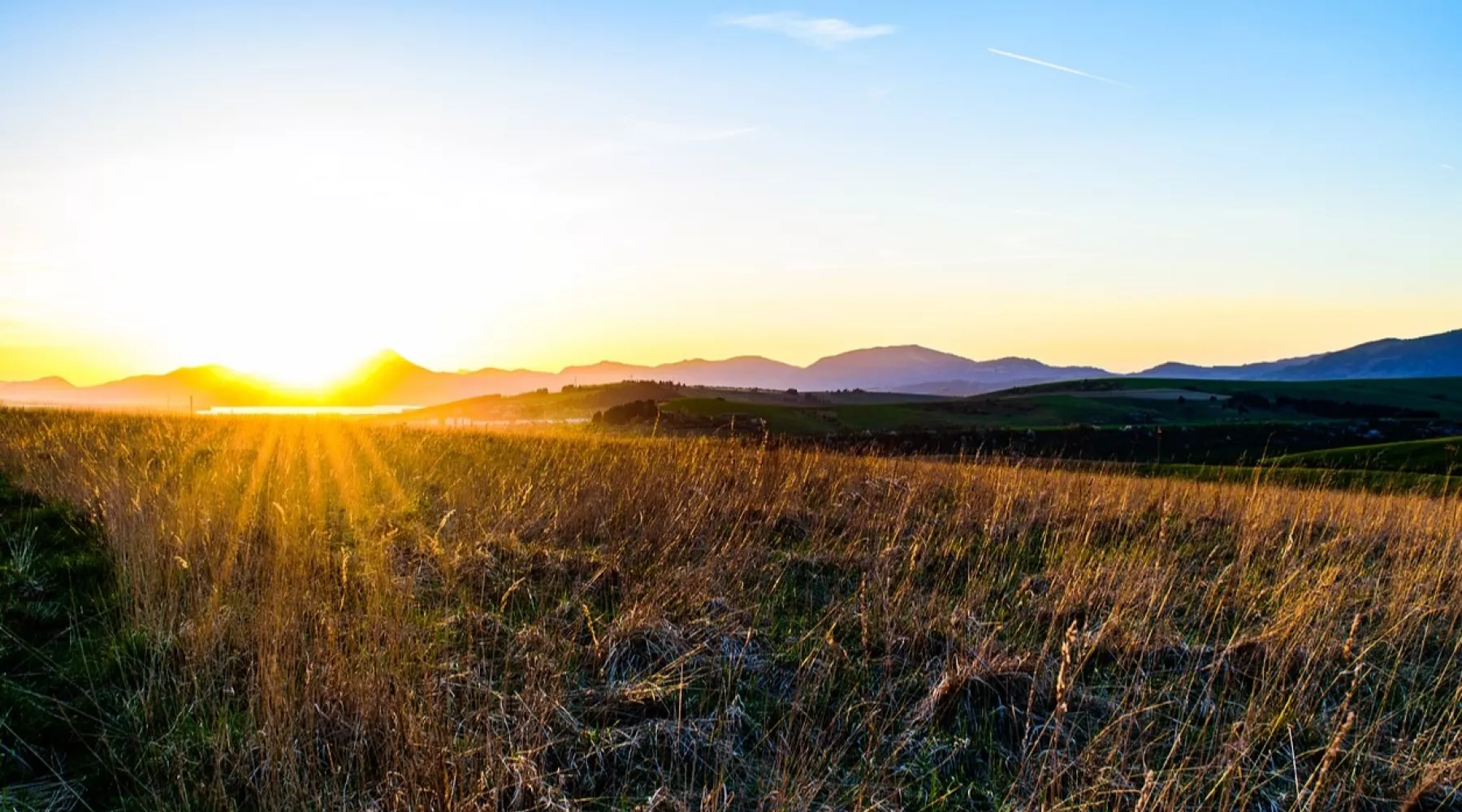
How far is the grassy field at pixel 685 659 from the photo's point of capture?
3.80 m

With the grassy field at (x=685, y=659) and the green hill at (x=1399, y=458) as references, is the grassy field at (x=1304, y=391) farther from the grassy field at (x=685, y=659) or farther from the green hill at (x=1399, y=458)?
the grassy field at (x=685, y=659)

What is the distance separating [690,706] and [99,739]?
3040 millimetres

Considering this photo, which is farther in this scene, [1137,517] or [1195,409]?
[1195,409]

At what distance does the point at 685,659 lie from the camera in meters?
4.68

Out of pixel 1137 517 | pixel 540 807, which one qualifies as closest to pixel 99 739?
pixel 540 807

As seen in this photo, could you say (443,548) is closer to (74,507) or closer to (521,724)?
(521,724)

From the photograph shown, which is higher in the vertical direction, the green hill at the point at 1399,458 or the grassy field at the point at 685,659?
the grassy field at the point at 685,659

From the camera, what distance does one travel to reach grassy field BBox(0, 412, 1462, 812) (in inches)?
150

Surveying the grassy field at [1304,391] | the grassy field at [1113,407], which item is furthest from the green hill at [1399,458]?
the grassy field at [1304,391]

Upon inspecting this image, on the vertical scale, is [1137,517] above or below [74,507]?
below

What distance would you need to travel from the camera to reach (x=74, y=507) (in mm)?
8625

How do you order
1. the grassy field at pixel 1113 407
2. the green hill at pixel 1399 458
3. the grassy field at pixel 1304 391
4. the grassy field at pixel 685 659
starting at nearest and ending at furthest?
1. the grassy field at pixel 685 659
2. the green hill at pixel 1399 458
3. the grassy field at pixel 1113 407
4. the grassy field at pixel 1304 391

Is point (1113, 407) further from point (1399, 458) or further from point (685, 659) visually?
point (685, 659)

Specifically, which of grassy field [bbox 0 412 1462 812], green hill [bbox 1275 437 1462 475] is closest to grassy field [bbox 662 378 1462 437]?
green hill [bbox 1275 437 1462 475]
